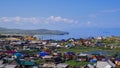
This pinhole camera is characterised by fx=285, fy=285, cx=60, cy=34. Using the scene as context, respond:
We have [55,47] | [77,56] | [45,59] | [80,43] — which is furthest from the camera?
[80,43]

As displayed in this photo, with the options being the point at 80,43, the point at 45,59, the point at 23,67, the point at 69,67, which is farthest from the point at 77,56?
the point at 80,43

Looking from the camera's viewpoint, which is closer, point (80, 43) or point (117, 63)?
point (117, 63)

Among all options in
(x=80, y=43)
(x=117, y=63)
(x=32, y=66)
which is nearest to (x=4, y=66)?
(x=32, y=66)

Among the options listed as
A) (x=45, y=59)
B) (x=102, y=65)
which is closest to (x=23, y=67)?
(x=45, y=59)

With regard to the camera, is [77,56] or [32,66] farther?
[77,56]

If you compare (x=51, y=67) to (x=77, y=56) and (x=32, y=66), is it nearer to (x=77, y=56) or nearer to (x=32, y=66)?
(x=32, y=66)

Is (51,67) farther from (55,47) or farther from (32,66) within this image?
(55,47)

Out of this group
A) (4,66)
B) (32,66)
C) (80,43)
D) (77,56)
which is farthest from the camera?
(80,43)

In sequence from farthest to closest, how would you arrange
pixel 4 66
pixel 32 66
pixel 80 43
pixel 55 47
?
pixel 80 43 < pixel 55 47 < pixel 32 66 < pixel 4 66

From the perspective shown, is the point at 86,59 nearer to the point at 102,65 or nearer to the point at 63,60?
the point at 63,60

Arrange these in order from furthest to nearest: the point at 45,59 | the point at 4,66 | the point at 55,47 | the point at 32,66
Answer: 1. the point at 55,47
2. the point at 45,59
3. the point at 32,66
4. the point at 4,66
